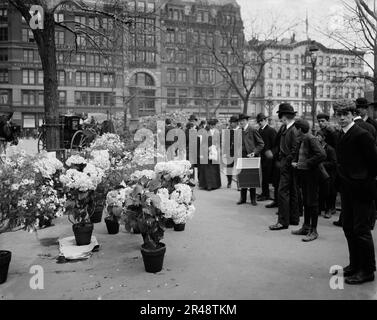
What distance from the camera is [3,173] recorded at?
4.72 metres

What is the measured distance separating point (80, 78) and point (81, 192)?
59181mm

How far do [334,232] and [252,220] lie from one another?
165 cm

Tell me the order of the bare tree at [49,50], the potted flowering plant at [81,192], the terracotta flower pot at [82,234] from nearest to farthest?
1. the potted flowering plant at [81,192]
2. the terracotta flower pot at [82,234]
3. the bare tree at [49,50]

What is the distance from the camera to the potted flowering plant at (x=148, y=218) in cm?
498

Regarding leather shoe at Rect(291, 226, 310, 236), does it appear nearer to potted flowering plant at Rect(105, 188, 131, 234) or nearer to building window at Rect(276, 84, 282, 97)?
potted flowering plant at Rect(105, 188, 131, 234)

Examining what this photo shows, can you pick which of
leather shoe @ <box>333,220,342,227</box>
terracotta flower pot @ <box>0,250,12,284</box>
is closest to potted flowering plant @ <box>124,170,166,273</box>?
terracotta flower pot @ <box>0,250,12,284</box>

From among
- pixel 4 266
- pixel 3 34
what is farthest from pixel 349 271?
pixel 3 34

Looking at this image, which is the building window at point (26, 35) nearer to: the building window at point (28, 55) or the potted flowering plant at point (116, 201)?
the building window at point (28, 55)

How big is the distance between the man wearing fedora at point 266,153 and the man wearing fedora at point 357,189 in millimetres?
4992

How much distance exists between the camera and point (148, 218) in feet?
16.3

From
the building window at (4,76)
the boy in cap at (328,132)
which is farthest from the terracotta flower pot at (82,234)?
the building window at (4,76)
